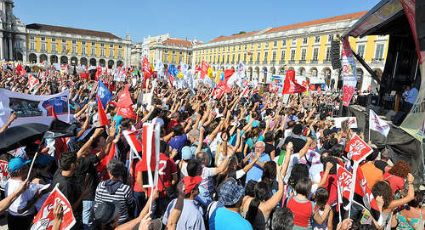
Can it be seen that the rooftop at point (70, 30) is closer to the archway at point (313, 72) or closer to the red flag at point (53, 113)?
the archway at point (313, 72)

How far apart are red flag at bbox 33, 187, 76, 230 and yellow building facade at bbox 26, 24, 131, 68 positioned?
94.0 metres

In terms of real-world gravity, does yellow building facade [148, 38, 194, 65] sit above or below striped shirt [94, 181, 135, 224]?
above

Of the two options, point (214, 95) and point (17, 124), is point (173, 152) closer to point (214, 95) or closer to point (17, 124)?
point (17, 124)

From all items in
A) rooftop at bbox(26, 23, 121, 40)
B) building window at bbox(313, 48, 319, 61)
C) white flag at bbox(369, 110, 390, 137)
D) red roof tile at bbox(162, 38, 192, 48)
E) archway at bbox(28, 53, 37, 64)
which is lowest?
white flag at bbox(369, 110, 390, 137)

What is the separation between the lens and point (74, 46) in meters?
98.2

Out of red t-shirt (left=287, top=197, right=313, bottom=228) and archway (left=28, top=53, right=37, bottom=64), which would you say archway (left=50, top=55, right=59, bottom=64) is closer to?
archway (left=28, top=53, right=37, bottom=64)

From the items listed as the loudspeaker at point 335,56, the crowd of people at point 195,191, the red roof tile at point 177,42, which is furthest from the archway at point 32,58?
the crowd of people at point 195,191

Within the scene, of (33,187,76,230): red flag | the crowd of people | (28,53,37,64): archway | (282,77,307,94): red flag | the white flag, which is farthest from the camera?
(28,53,37,64): archway

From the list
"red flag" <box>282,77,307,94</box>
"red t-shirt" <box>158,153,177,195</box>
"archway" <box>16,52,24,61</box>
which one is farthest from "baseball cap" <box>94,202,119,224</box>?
"archway" <box>16,52,24,61</box>

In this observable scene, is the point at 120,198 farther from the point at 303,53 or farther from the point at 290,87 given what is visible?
the point at 303,53

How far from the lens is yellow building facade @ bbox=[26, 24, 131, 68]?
9238 centimetres

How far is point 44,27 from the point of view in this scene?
96.4m

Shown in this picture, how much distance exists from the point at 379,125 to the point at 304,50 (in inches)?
2038

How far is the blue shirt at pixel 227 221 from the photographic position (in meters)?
2.58
